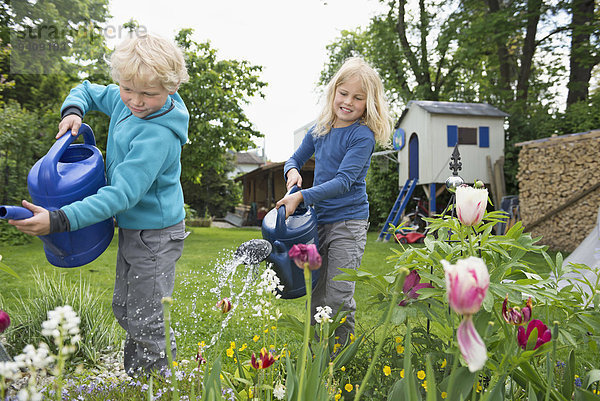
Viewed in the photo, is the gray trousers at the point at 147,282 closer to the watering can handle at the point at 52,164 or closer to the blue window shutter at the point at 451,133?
the watering can handle at the point at 52,164

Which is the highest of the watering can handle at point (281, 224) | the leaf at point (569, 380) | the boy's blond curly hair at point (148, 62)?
the boy's blond curly hair at point (148, 62)

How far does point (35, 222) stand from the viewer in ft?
4.55

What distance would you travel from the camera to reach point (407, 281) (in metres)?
1.26

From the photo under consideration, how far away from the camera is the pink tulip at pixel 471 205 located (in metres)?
1.05

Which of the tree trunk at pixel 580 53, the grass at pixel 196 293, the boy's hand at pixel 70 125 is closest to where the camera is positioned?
the boy's hand at pixel 70 125

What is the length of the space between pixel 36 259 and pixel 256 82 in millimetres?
9082

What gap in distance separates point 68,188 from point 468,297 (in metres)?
1.43

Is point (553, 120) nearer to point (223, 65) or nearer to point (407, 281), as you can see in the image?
point (223, 65)

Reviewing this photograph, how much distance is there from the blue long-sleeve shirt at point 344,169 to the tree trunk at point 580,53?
34.4 ft

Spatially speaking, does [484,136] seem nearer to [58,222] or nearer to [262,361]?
[58,222]

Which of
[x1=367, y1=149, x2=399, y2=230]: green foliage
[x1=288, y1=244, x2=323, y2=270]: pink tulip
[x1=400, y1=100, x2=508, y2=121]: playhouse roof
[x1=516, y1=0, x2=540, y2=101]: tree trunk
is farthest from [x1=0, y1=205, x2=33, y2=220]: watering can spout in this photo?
[x1=516, y1=0, x2=540, y2=101]: tree trunk

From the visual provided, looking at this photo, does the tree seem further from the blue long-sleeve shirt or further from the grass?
the blue long-sleeve shirt

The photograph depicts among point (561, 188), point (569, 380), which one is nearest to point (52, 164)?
point (569, 380)

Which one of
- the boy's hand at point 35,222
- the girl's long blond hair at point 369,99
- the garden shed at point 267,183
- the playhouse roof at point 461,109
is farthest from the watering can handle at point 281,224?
the garden shed at point 267,183
